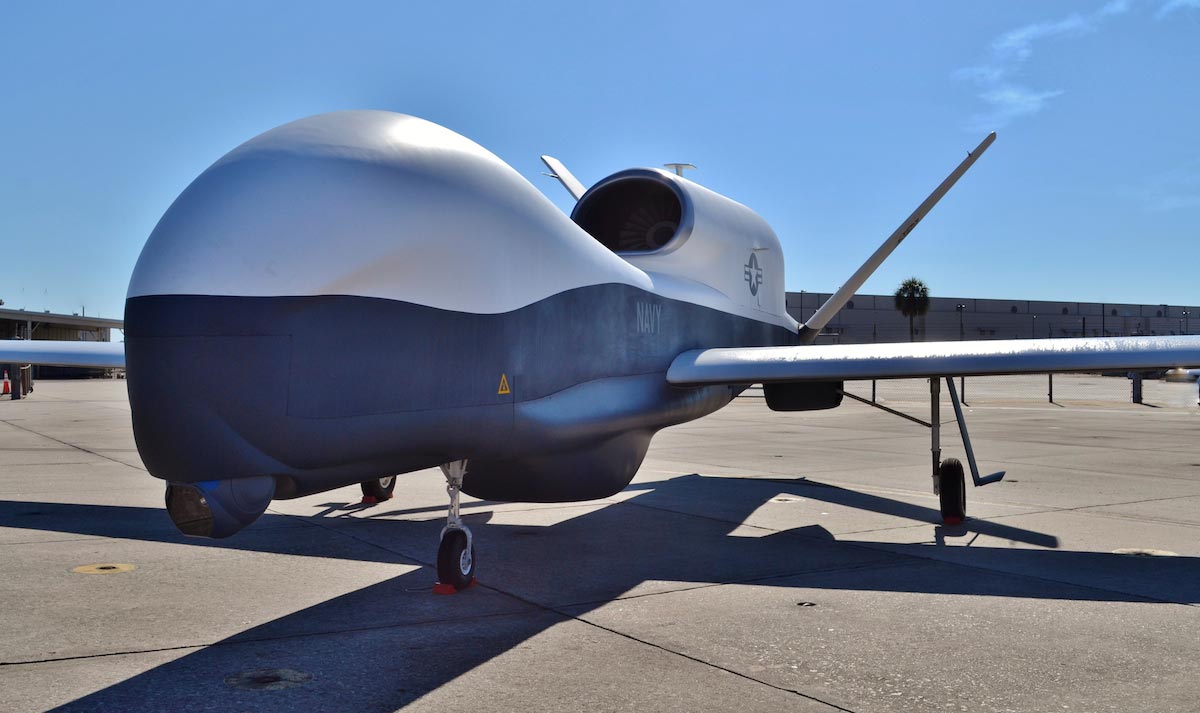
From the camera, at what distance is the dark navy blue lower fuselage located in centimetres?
459

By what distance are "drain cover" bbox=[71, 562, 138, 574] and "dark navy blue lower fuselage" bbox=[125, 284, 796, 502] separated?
8.78 ft

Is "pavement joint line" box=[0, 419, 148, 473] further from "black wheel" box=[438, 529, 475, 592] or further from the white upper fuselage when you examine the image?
the white upper fuselage

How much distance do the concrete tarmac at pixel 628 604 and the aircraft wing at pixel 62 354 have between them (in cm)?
159

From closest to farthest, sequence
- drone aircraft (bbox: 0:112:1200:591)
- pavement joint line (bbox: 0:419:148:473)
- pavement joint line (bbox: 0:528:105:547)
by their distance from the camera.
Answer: drone aircraft (bbox: 0:112:1200:591) → pavement joint line (bbox: 0:528:105:547) → pavement joint line (bbox: 0:419:148:473)

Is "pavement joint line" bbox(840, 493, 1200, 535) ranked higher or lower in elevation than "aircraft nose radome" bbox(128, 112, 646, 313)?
lower

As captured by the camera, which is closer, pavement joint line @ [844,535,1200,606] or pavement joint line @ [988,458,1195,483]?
pavement joint line @ [844,535,1200,606]

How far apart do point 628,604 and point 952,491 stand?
4.68m

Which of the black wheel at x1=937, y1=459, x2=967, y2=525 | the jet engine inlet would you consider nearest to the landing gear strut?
the jet engine inlet

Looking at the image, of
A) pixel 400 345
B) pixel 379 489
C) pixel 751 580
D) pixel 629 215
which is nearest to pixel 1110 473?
pixel 629 215

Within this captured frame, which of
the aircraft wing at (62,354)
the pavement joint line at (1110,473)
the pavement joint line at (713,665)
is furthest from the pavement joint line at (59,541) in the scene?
the pavement joint line at (1110,473)

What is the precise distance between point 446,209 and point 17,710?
10.8 ft

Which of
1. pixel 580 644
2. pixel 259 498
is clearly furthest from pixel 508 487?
pixel 259 498

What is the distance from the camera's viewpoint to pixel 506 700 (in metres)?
4.40

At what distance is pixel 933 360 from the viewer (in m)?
7.94
